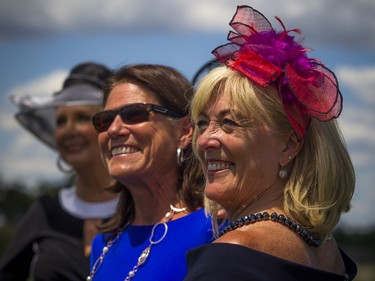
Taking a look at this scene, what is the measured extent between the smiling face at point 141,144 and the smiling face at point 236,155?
82 cm

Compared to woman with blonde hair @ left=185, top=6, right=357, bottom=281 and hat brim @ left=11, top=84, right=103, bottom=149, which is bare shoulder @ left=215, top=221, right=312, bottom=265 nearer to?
woman with blonde hair @ left=185, top=6, right=357, bottom=281

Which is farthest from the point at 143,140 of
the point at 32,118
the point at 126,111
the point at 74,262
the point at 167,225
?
the point at 32,118

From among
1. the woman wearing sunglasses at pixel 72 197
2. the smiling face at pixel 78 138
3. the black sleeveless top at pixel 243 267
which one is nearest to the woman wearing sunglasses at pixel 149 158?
the black sleeveless top at pixel 243 267

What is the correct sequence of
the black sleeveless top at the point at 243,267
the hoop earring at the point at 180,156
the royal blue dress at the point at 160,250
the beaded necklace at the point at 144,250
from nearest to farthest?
the black sleeveless top at the point at 243,267 → the royal blue dress at the point at 160,250 → the beaded necklace at the point at 144,250 → the hoop earring at the point at 180,156

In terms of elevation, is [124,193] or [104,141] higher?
[104,141]

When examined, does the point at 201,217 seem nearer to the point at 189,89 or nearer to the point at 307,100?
the point at 189,89

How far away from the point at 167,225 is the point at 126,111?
0.58m

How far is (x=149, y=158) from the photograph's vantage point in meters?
3.26

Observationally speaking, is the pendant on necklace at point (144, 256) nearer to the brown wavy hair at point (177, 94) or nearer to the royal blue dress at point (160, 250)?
the royal blue dress at point (160, 250)

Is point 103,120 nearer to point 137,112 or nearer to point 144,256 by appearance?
point 137,112

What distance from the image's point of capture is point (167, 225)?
3.20 m

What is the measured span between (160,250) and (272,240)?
1.01 metres

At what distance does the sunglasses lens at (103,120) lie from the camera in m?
3.34

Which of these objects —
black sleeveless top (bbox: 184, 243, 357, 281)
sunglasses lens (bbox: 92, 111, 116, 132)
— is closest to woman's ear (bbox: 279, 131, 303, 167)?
black sleeveless top (bbox: 184, 243, 357, 281)
